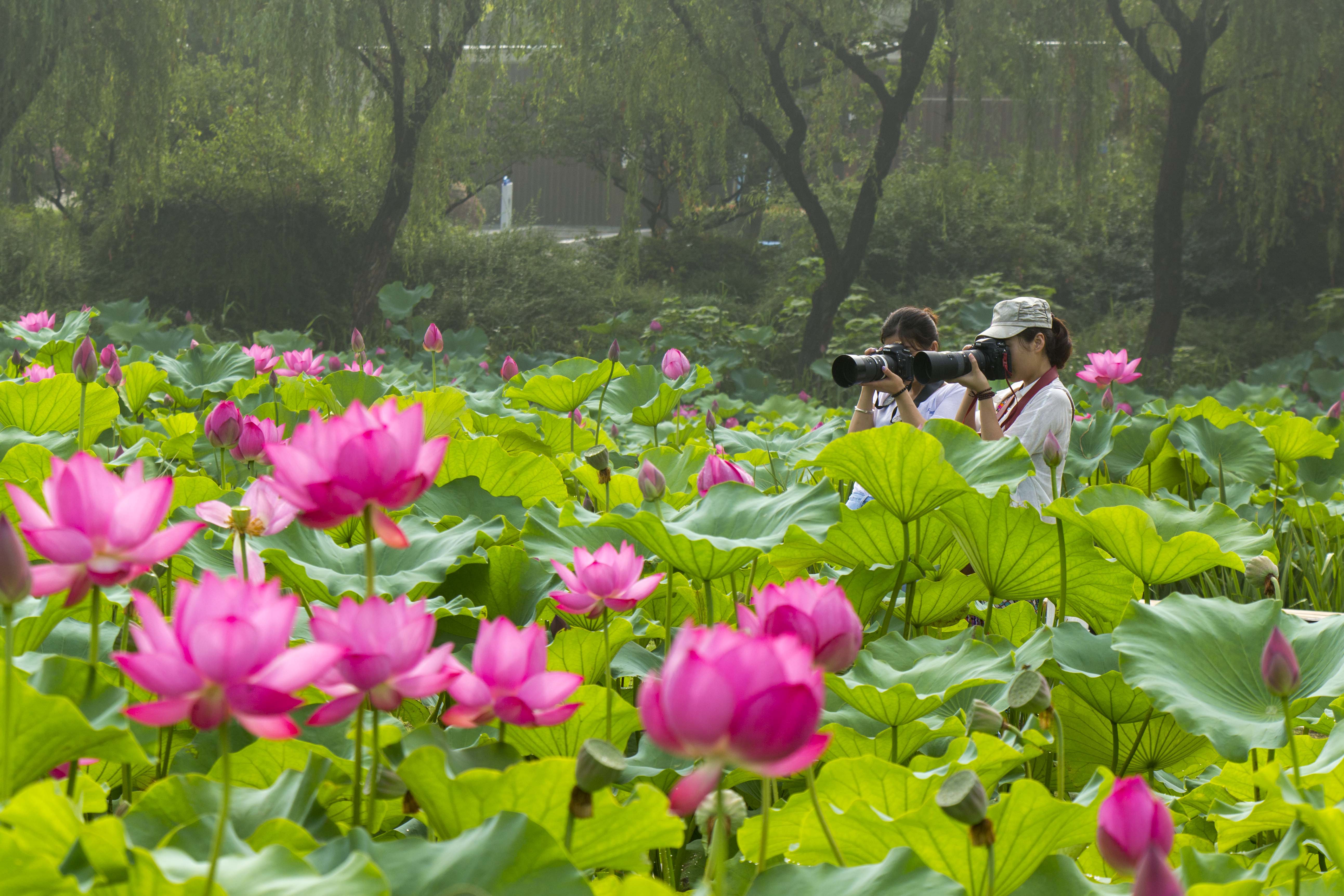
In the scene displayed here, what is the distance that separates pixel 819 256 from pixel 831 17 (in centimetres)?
308

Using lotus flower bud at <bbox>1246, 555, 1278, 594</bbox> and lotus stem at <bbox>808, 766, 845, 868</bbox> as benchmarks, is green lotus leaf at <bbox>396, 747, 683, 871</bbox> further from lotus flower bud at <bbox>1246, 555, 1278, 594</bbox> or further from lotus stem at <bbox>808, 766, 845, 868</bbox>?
lotus flower bud at <bbox>1246, 555, 1278, 594</bbox>

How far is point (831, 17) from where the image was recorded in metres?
7.35

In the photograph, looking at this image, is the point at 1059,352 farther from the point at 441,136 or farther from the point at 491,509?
the point at 441,136

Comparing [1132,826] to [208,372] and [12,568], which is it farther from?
[208,372]

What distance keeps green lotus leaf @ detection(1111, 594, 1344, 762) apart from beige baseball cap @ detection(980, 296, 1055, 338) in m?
1.16

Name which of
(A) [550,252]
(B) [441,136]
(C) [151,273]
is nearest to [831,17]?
(B) [441,136]

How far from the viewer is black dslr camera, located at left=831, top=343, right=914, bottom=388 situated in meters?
1.65

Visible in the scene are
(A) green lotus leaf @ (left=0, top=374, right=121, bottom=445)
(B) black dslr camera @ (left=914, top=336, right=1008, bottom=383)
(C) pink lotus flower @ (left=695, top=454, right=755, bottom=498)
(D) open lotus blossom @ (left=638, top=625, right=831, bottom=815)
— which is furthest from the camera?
(B) black dslr camera @ (left=914, top=336, right=1008, bottom=383)

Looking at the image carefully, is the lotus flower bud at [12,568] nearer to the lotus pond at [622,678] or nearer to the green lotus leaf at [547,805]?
the lotus pond at [622,678]

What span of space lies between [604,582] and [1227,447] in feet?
6.36

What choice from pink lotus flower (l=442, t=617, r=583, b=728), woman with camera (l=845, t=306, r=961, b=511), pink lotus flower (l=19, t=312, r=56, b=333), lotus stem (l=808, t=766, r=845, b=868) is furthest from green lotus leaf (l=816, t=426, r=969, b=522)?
pink lotus flower (l=19, t=312, r=56, b=333)

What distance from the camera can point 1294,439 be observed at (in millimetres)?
2309

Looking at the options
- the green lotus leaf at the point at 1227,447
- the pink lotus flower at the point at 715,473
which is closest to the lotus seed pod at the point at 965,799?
the pink lotus flower at the point at 715,473

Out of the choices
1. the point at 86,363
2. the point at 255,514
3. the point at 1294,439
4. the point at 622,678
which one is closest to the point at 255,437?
the point at 86,363
